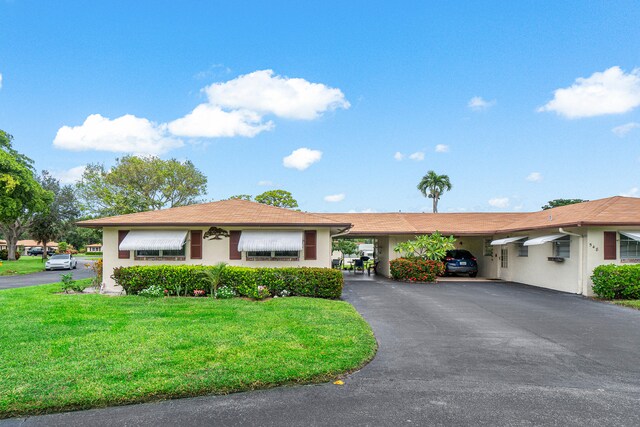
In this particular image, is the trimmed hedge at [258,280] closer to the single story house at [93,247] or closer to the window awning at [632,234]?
the window awning at [632,234]

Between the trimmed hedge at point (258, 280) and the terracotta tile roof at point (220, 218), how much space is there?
2.14 metres

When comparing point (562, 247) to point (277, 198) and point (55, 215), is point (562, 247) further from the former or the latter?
point (55, 215)

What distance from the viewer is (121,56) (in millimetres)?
16234

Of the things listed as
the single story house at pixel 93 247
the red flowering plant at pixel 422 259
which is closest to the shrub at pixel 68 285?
the red flowering plant at pixel 422 259

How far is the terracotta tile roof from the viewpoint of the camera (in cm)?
1419

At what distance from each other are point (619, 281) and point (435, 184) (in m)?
33.8

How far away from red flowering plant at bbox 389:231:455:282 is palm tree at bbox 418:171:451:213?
27.0m

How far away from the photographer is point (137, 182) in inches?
1574

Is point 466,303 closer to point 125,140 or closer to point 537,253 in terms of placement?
point 537,253

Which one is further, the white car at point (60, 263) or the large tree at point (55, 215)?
the large tree at point (55, 215)

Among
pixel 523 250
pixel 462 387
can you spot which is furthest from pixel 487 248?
pixel 462 387

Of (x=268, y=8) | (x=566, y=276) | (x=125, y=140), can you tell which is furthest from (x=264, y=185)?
(x=566, y=276)

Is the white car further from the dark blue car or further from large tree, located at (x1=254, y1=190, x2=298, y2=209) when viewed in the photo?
the dark blue car

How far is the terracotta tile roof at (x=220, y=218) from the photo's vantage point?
1419cm
